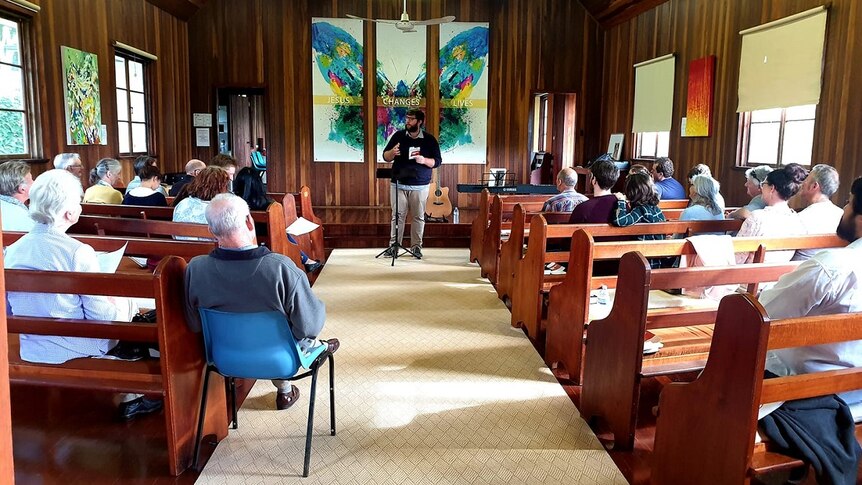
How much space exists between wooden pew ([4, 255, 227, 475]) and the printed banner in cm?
437

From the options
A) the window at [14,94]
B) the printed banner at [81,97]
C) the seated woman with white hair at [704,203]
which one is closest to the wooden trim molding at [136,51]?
the printed banner at [81,97]

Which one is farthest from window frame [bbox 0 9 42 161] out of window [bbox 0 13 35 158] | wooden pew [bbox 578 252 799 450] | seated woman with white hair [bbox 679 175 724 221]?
seated woman with white hair [bbox 679 175 724 221]

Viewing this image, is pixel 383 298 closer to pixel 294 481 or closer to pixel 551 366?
pixel 551 366

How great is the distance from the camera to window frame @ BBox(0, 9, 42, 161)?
545 cm

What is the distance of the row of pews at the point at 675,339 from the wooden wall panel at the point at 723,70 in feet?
6.48

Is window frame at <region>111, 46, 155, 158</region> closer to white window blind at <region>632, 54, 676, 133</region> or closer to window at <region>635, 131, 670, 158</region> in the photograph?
white window blind at <region>632, 54, 676, 133</region>

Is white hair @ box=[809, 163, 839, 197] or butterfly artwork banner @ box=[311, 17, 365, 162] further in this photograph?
butterfly artwork banner @ box=[311, 17, 365, 162]

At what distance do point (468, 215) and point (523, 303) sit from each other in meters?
5.11

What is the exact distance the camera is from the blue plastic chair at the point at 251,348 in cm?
223

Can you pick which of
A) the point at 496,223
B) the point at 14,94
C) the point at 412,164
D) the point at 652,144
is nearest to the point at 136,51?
the point at 14,94

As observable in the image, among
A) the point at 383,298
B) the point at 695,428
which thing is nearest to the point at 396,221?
the point at 383,298

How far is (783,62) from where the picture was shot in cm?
547

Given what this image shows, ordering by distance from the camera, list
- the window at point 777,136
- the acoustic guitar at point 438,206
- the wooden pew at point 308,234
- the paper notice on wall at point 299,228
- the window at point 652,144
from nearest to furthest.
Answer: the paper notice on wall at point 299,228
the window at point 777,136
the wooden pew at point 308,234
the window at point 652,144
the acoustic guitar at point 438,206

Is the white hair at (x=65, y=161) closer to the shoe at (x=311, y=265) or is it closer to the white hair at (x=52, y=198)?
the shoe at (x=311, y=265)
